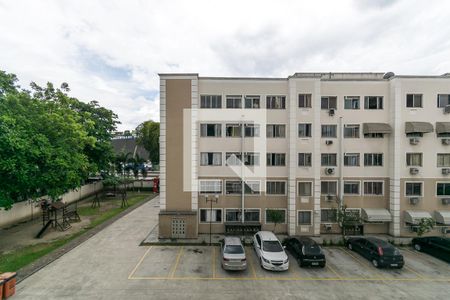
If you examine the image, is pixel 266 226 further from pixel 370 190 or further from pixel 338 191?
pixel 370 190

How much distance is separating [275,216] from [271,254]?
5.65 meters

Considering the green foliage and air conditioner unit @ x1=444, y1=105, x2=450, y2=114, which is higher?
air conditioner unit @ x1=444, y1=105, x2=450, y2=114

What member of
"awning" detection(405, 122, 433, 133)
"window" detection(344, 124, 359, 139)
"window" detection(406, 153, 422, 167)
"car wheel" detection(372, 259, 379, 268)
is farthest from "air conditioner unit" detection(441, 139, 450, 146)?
"car wheel" detection(372, 259, 379, 268)

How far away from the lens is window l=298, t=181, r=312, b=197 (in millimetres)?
20750

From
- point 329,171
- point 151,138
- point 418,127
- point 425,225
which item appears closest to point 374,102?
point 418,127

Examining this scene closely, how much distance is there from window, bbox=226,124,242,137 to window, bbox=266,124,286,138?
2647mm

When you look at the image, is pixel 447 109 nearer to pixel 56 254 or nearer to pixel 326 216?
pixel 326 216

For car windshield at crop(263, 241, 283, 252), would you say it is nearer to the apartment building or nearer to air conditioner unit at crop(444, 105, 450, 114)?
the apartment building

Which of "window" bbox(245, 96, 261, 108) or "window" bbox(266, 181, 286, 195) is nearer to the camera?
"window" bbox(245, 96, 261, 108)

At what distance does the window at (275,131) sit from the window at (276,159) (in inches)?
68.1

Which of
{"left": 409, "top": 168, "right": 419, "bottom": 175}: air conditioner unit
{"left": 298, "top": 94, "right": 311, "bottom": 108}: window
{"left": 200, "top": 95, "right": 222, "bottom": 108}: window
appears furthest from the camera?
{"left": 200, "top": 95, "right": 222, "bottom": 108}: window

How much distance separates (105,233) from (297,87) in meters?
21.9

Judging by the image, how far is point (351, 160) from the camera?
21109 millimetres

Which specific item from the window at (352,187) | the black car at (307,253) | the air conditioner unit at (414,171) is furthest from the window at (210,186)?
the air conditioner unit at (414,171)
